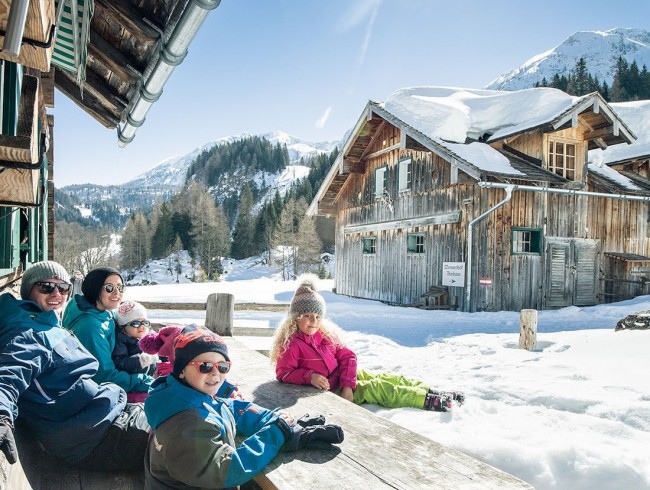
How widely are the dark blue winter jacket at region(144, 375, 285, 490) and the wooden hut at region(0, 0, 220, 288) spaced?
116cm

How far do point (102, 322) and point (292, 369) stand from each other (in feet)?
4.92

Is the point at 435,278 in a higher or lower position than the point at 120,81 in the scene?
lower

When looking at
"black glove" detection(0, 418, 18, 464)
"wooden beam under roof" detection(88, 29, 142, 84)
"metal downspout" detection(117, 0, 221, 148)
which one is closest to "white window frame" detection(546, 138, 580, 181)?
"metal downspout" detection(117, 0, 221, 148)

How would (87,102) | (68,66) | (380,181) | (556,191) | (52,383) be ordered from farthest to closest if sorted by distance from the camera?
1. (380,181)
2. (556,191)
3. (87,102)
4. (68,66)
5. (52,383)

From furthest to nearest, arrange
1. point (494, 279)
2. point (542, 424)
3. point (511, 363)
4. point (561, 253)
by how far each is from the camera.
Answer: point (561, 253), point (494, 279), point (511, 363), point (542, 424)

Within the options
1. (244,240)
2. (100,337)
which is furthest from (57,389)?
(244,240)

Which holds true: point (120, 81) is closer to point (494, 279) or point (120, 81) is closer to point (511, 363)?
point (511, 363)

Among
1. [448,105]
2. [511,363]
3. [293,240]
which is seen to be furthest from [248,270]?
[511,363]

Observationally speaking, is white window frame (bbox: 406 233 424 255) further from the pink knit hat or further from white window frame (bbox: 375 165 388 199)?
the pink knit hat

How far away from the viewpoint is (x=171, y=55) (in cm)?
393

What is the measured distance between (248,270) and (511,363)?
6280 cm

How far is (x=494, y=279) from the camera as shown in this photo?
13891 millimetres

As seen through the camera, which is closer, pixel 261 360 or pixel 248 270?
pixel 261 360

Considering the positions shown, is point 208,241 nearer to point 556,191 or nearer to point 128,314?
point 556,191
